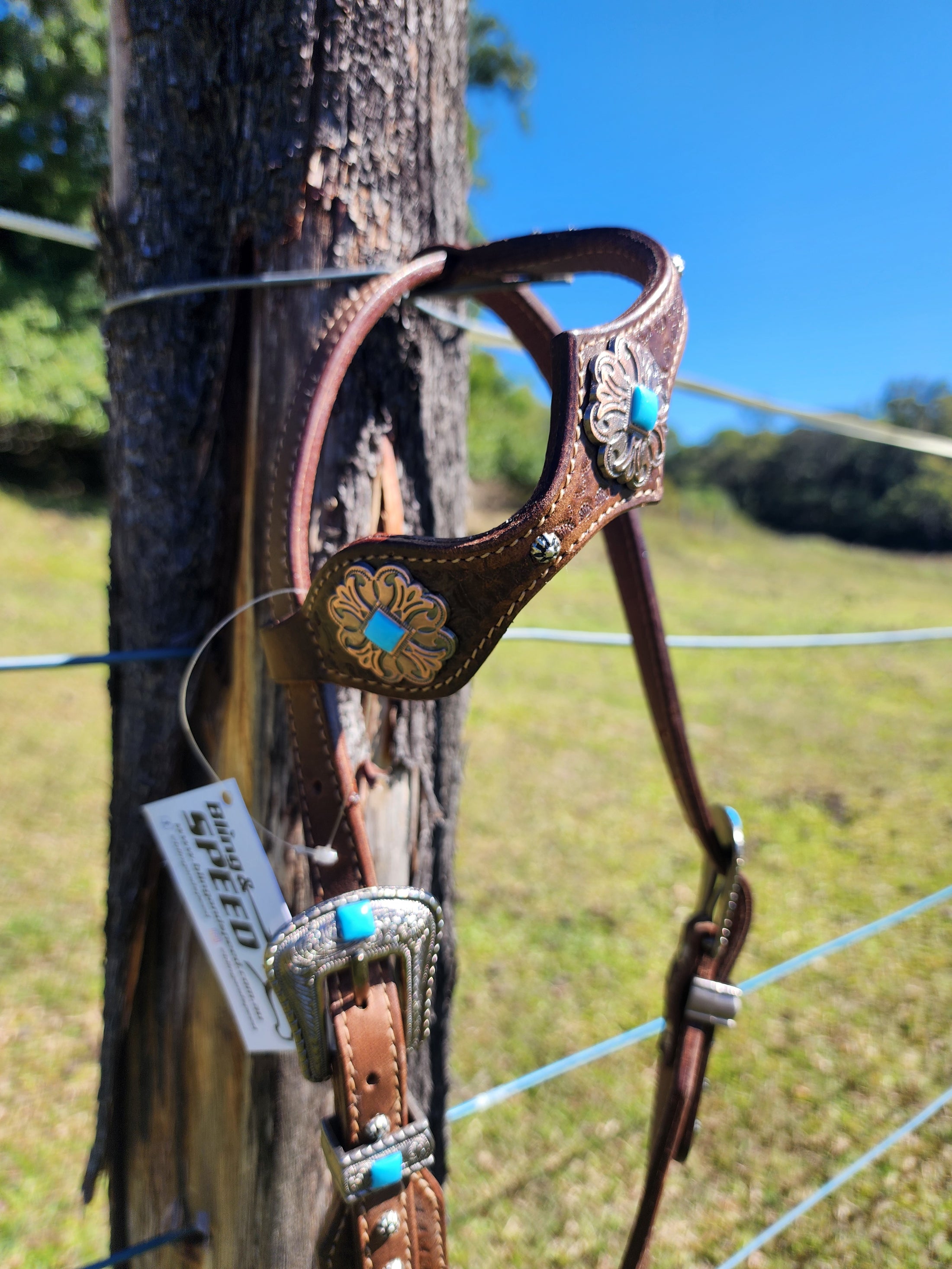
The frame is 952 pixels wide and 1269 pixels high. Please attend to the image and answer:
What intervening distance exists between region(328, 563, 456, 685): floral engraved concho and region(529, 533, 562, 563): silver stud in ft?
0.27

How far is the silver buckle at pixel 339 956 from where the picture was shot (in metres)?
0.65

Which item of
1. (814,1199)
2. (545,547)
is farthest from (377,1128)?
(814,1199)

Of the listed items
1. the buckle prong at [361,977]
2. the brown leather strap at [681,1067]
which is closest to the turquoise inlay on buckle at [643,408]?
the buckle prong at [361,977]

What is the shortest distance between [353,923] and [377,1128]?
0.20m

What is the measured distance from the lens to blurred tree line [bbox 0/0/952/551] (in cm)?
514

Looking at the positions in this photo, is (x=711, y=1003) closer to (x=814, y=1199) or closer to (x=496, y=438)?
(x=814, y=1199)

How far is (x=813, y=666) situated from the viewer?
26.6 feet

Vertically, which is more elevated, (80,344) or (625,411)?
(80,344)

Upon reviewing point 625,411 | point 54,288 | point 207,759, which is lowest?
point 207,759

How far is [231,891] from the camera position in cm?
82

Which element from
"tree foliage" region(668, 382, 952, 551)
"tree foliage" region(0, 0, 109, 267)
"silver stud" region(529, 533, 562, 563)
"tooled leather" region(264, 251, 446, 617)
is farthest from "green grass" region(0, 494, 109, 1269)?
"tree foliage" region(668, 382, 952, 551)

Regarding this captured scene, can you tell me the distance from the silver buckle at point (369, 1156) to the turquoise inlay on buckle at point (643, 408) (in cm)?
63

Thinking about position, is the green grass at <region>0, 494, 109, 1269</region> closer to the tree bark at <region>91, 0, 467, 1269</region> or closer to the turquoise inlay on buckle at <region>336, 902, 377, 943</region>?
the tree bark at <region>91, 0, 467, 1269</region>

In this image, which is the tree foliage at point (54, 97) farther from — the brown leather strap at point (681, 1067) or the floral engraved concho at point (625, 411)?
the brown leather strap at point (681, 1067)
